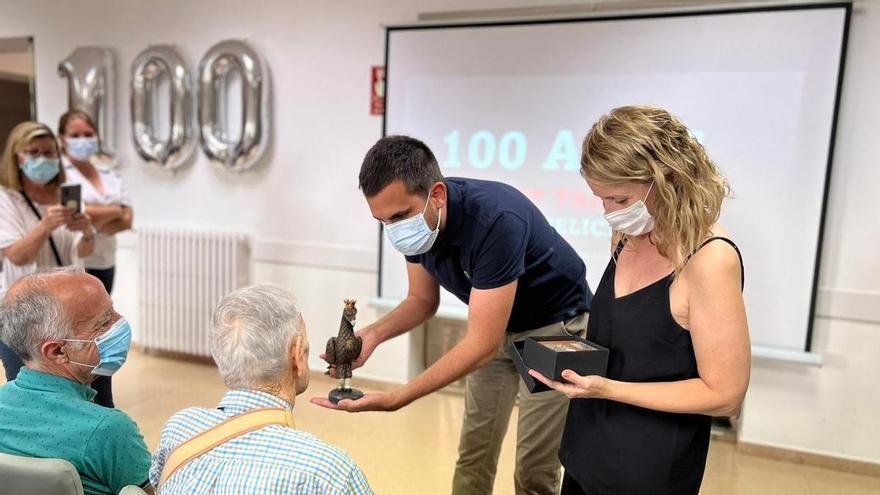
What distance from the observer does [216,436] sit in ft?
3.51

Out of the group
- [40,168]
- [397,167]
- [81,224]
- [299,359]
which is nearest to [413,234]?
[397,167]

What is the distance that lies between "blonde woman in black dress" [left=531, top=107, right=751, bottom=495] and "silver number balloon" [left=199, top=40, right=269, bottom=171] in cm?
311

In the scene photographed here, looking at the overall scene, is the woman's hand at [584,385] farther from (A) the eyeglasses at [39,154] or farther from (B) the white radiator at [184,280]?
(B) the white radiator at [184,280]

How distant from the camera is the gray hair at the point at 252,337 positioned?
1162 mm

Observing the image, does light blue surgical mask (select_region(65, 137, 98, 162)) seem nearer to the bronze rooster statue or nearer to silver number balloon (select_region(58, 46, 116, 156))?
silver number balloon (select_region(58, 46, 116, 156))

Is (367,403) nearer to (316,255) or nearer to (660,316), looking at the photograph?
(660,316)

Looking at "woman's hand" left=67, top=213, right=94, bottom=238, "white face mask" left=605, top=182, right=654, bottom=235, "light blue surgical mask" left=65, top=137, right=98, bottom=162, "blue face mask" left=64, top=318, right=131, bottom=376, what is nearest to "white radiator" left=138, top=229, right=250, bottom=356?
"light blue surgical mask" left=65, top=137, right=98, bottom=162

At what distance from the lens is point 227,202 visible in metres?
4.25

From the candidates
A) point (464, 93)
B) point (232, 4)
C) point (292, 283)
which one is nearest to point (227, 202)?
point (292, 283)

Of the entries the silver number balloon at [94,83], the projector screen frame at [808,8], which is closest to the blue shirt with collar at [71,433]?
the projector screen frame at [808,8]

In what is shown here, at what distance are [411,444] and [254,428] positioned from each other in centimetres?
226

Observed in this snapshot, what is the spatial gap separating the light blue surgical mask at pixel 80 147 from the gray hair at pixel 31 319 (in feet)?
7.26

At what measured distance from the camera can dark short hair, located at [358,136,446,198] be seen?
1611 mm

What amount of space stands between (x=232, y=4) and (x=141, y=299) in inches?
86.5
